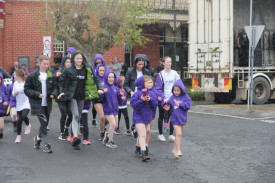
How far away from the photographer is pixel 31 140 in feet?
31.1

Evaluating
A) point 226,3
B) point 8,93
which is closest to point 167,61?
point 8,93

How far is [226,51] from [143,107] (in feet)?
31.0

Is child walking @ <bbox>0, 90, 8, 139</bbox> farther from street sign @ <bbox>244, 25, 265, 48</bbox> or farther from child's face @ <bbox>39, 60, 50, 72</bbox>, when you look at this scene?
street sign @ <bbox>244, 25, 265, 48</bbox>

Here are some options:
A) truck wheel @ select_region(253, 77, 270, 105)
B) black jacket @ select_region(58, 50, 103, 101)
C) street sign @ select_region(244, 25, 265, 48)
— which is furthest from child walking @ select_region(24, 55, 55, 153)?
truck wheel @ select_region(253, 77, 270, 105)

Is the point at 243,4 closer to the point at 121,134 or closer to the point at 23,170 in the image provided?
the point at 121,134

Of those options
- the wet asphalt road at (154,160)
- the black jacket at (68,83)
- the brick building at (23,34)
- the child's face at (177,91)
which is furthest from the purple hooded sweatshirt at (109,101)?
the brick building at (23,34)

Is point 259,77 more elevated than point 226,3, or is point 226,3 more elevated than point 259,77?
point 226,3

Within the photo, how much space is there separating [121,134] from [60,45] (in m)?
17.0

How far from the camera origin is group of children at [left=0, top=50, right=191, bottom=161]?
7.72 metres

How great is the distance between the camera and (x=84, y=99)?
857cm

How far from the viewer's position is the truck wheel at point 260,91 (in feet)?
57.7

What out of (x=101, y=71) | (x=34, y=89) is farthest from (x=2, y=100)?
(x=101, y=71)

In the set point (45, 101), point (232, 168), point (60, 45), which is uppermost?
point (60, 45)

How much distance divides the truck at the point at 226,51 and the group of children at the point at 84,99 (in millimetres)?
8092
